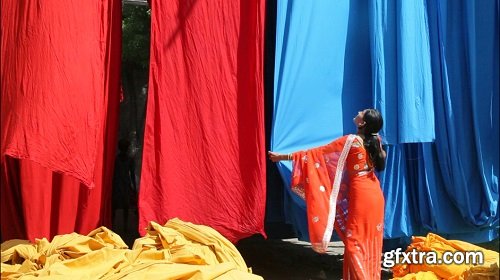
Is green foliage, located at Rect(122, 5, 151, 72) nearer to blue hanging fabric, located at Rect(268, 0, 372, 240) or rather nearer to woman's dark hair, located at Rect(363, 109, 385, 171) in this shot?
blue hanging fabric, located at Rect(268, 0, 372, 240)

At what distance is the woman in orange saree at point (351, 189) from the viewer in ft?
12.1

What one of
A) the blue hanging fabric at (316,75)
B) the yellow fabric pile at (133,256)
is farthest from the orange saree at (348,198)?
the yellow fabric pile at (133,256)

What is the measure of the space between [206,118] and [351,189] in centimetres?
97

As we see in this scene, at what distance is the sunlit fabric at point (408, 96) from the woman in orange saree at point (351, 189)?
25 centimetres

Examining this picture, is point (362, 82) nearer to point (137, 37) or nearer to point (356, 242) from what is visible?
point (356, 242)

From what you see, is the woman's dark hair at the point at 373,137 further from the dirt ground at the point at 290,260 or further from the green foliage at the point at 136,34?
the green foliage at the point at 136,34

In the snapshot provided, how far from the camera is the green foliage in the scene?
6.55 meters

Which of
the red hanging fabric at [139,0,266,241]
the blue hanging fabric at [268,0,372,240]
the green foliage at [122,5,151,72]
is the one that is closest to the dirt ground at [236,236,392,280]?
the blue hanging fabric at [268,0,372,240]

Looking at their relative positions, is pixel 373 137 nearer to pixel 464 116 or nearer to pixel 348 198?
pixel 348 198

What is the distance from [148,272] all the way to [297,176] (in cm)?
113

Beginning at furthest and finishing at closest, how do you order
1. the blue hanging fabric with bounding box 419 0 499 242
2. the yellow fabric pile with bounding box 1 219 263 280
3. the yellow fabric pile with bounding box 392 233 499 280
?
the blue hanging fabric with bounding box 419 0 499 242 → the yellow fabric pile with bounding box 392 233 499 280 → the yellow fabric pile with bounding box 1 219 263 280

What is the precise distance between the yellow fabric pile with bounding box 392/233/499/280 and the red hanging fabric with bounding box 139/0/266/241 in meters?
0.97

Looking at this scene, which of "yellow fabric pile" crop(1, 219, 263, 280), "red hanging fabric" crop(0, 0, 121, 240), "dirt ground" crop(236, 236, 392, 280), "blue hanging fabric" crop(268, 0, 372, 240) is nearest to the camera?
"yellow fabric pile" crop(1, 219, 263, 280)

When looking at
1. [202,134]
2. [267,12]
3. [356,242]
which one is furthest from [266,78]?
[356,242]
